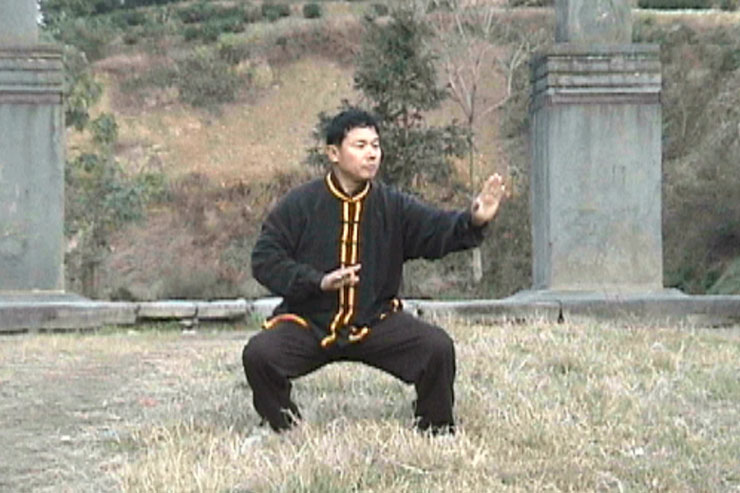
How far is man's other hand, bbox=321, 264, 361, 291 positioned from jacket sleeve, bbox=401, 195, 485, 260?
0.41m

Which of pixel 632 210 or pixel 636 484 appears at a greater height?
pixel 632 210

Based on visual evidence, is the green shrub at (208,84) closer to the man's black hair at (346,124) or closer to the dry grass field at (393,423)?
the dry grass field at (393,423)

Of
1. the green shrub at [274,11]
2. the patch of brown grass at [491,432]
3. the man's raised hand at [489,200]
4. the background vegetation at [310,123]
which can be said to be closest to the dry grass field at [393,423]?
the patch of brown grass at [491,432]

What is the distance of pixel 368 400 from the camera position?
6348 mm

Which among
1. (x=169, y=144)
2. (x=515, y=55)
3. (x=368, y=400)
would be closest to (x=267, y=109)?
(x=169, y=144)

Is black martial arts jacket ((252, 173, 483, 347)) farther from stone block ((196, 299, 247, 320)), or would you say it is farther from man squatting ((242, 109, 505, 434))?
stone block ((196, 299, 247, 320))

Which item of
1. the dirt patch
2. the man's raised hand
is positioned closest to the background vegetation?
the dirt patch

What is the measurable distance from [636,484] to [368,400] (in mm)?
2039

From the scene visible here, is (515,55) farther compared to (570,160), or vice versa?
(515,55)

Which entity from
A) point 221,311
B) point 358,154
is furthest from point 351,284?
point 221,311

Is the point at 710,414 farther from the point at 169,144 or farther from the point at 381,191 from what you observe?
the point at 169,144

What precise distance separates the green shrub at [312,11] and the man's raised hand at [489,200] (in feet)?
144

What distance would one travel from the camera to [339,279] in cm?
518

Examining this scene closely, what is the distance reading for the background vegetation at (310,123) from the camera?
19503 millimetres
